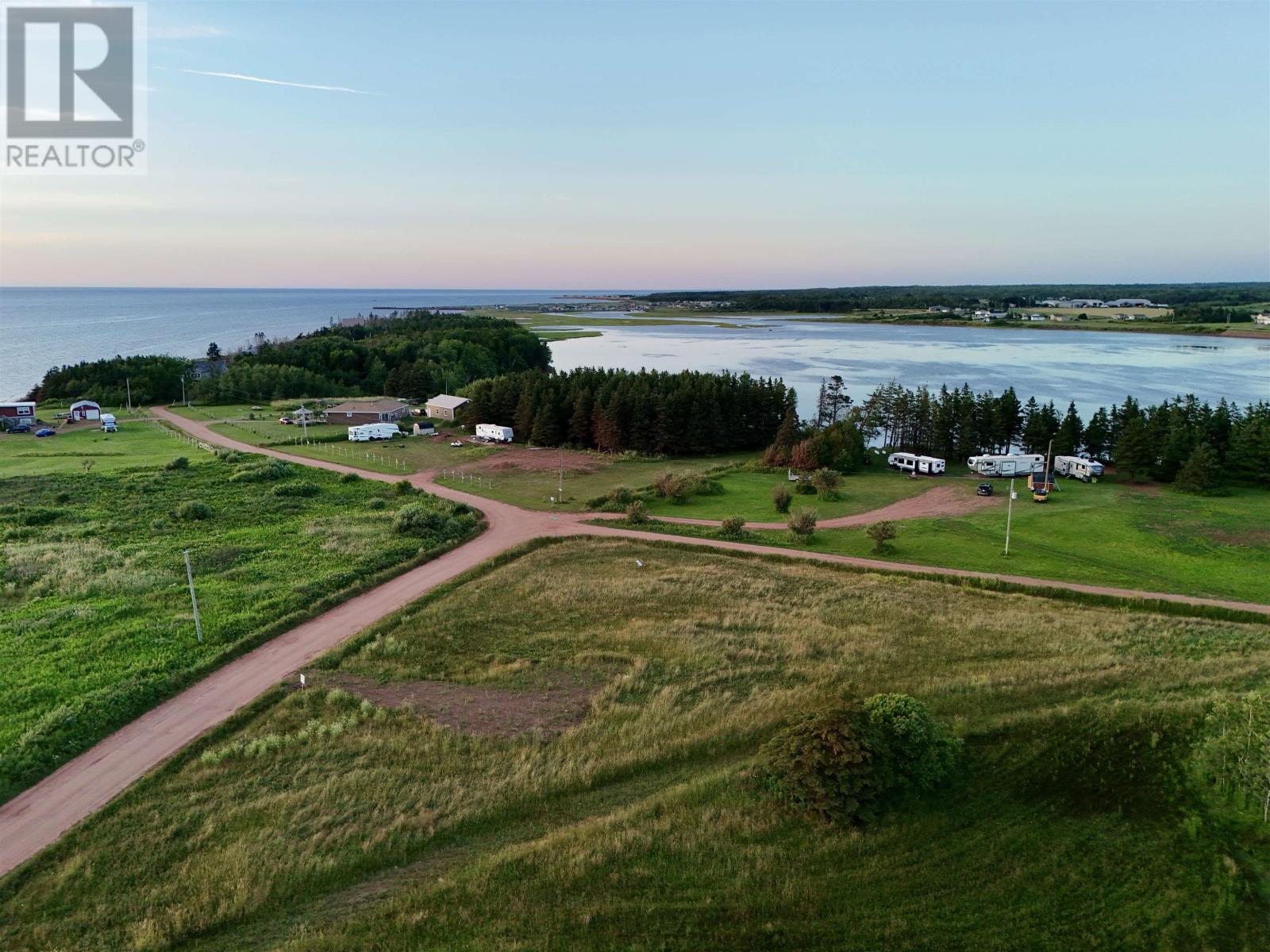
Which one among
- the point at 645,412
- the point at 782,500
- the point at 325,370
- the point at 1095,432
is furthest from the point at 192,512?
the point at 325,370

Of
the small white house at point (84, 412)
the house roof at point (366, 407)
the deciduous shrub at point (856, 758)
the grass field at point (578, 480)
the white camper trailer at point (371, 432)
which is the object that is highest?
the house roof at point (366, 407)

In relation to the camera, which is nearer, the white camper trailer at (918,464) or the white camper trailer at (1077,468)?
the white camper trailer at (1077,468)

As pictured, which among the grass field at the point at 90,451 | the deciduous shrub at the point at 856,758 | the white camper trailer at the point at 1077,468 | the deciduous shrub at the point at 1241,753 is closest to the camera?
the deciduous shrub at the point at 856,758

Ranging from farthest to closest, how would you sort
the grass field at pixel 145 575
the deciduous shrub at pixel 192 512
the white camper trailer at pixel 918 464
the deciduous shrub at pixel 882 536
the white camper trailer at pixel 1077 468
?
the white camper trailer at pixel 918 464
the white camper trailer at pixel 1077 468
the deciduous shrub at pixel 192 512
the deciduous shrub at pixel 882 536
the grass field at pixel 145 575

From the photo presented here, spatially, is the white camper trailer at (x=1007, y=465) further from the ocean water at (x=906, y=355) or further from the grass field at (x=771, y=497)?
the ocean water at (x=906, y=355)

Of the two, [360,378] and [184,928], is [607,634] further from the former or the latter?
[360,378]

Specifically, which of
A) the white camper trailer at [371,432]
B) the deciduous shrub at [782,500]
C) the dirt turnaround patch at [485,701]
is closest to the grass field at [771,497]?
the deciduous shrub at [782,500]

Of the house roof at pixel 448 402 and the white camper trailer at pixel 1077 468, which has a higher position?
the house roof at pixel 448 402

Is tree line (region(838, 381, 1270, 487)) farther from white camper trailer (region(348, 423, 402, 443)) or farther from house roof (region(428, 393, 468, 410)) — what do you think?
white camper trailer (region(348, 423, 402, 443))
